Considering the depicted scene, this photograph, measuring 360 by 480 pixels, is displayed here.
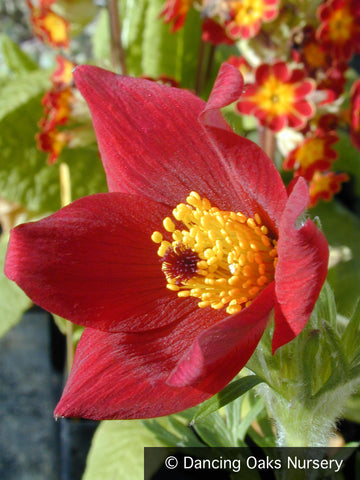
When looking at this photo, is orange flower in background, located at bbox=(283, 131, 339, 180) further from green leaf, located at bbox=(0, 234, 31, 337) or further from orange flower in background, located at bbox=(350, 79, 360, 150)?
green leaf, located at bbox=(0, 234, 31, 337)

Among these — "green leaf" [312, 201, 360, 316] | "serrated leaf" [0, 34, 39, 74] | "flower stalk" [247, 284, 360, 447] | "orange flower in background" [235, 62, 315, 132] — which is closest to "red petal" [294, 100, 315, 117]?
"orange flower in background" [235, 62, 315, 132]

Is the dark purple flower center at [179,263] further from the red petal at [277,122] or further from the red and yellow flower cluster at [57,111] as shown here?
the red and yellow flower cluster at [57,111]

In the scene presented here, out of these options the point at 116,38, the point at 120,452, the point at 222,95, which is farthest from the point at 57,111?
the point at 222,95

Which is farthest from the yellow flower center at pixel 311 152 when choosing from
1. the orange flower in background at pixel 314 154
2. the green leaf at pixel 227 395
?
the green leaf at pixel 227 395

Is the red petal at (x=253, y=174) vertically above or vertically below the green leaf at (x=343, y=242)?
above

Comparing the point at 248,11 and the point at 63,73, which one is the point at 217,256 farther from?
the point at 63,73

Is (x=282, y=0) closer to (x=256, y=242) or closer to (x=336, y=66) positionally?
(x=336, y=66)
